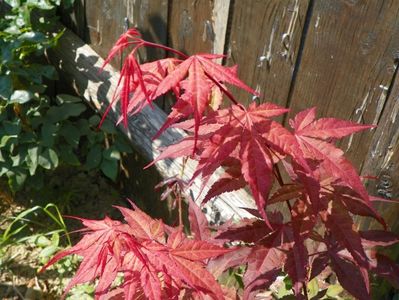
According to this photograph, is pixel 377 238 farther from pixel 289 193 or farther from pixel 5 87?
pixel 5 87

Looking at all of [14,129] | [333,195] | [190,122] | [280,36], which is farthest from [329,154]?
[14,129]

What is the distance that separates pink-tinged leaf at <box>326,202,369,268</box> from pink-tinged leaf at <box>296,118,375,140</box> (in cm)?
25

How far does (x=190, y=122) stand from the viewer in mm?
1342

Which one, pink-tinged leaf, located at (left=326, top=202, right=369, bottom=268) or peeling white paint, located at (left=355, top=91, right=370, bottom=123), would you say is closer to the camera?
pink-tinged leaf, located at (left=326, top=202, right=369, bottom=268)

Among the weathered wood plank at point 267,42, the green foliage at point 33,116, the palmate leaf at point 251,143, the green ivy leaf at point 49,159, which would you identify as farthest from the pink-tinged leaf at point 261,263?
the green ivy leaf at point 49,159

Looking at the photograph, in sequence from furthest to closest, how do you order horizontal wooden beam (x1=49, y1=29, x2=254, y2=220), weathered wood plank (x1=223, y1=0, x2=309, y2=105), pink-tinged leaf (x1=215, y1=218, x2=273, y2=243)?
1. horizontal wooden beam (x1=49, y1=29, x2=254, y2=220)
2. weathered wood plank (x1=223, y1=0, x2=309, y2=105)
3. pink-tinged leaf (x1=215, y1=218, x2=273, y2=243)

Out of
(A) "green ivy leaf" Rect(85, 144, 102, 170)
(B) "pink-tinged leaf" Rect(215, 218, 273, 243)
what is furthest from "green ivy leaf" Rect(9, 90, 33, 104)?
(B) "pink-tinged leaf" Rect(215, 218, 273, 243)

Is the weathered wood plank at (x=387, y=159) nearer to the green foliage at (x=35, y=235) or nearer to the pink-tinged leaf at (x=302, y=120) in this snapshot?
the pink-tinged leaf at (x=302, y=120)

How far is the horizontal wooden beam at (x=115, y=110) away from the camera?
7.81ft

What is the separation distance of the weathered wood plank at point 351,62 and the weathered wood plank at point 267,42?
0.20 feet

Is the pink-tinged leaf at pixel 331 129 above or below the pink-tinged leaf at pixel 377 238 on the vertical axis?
above

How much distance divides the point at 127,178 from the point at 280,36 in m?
1.73

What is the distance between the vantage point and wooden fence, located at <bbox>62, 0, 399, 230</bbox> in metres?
1.58

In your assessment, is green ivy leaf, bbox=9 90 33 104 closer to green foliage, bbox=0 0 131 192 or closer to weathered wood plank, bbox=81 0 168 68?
green foliage, bbox=0 0 131 192
